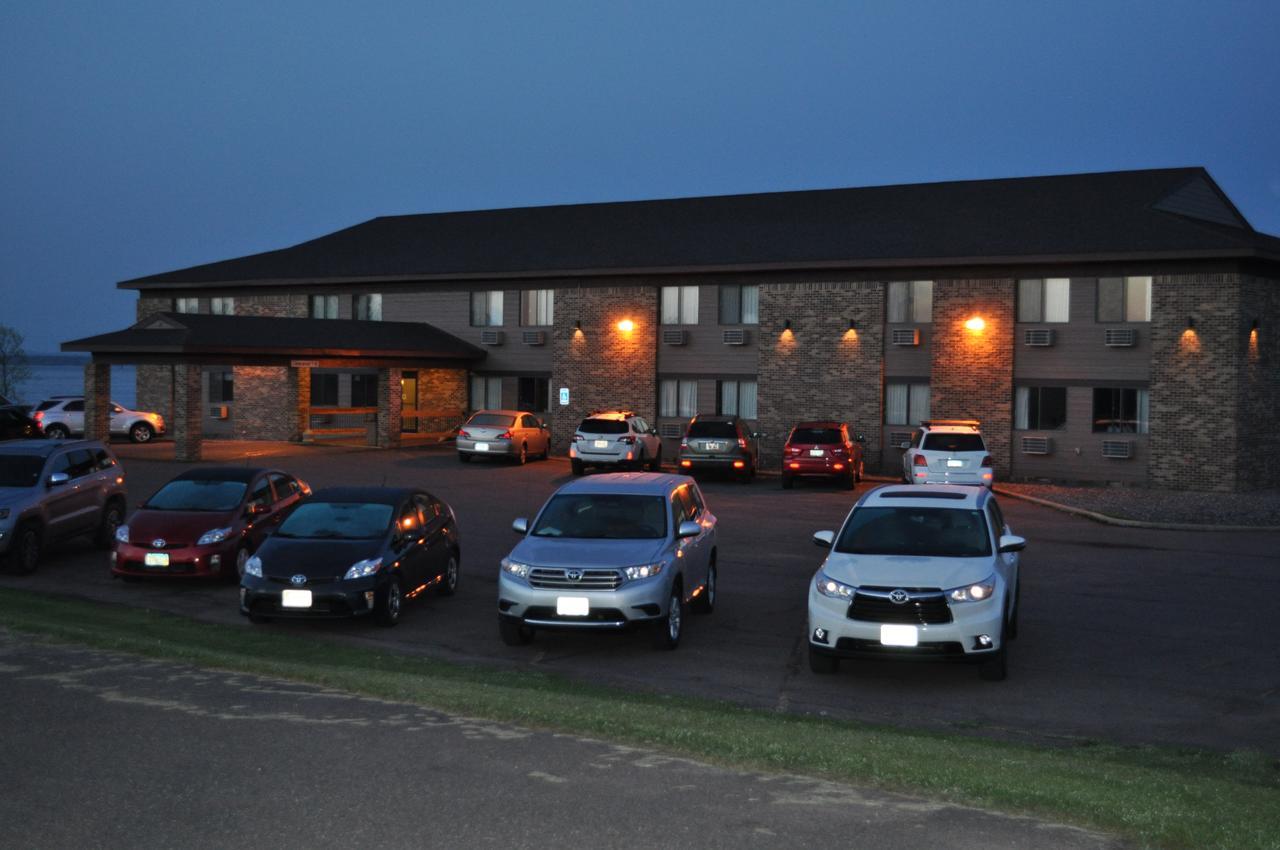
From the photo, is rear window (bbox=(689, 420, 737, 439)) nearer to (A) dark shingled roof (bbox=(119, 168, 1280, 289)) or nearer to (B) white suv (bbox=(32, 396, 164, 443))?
(A) dark shingled roof (bbox=(119, 168, 1280, 289))

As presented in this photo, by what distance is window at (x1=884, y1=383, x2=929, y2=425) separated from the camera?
3588 centimetres

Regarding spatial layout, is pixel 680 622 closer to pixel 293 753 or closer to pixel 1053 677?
pixel 1053 677

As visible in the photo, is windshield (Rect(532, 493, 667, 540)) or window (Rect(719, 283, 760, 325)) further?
window (Rect(719, 283, 760, 325))

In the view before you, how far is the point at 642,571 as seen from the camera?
12703 millimetres

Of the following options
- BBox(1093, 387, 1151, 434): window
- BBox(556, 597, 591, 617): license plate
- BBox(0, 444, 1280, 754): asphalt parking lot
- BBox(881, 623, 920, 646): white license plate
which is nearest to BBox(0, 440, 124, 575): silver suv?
BBox(0, 444, 1280, 754): asphalt parking lot

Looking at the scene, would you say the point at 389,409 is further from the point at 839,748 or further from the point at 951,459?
the point at 839,748

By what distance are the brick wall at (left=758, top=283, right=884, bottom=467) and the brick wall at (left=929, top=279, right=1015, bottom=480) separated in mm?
1801

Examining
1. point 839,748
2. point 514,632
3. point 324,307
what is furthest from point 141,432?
point 839,748

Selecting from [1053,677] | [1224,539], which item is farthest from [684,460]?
[1053,677]

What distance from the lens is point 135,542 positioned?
53.7 ft

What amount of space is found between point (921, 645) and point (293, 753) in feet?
18.8

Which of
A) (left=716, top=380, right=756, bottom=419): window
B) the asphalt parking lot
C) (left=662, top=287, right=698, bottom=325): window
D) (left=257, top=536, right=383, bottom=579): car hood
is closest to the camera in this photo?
the asphalt parking lot

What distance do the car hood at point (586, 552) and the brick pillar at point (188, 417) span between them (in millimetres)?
24954

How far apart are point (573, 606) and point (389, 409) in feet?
98.2
